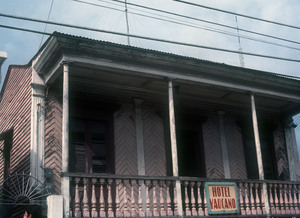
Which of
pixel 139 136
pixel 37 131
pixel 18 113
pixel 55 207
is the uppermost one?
pixel 18 113

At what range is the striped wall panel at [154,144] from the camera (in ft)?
41.4

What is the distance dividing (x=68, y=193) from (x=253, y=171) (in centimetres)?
756

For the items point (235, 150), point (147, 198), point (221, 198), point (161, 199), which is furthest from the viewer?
point (235, 150)

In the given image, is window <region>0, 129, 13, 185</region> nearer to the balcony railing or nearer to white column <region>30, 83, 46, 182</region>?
white column <region>30, 83, 46, 182</region>

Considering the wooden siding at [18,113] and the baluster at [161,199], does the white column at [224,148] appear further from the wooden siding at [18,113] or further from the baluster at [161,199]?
the wooden siding at [18,113]

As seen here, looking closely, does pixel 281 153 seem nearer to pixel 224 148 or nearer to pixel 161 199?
pixel 224 148

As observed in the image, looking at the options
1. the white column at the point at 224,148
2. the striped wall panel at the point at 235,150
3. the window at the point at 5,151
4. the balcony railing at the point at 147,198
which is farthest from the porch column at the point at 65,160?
the striped wall panel at the point at 235,150

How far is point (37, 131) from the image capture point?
1095 centimetres

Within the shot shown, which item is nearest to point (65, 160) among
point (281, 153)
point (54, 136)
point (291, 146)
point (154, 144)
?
point (54, 136)

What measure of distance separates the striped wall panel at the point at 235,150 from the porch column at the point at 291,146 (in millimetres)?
1863

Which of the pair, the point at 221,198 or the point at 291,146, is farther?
the point at 291,146

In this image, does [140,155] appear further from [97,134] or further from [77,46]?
[77,46]

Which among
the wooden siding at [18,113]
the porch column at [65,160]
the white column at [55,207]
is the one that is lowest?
the white column at [55,207]

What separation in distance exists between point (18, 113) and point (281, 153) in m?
8.70
